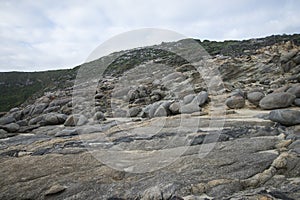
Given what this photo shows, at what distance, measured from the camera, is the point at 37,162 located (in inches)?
187

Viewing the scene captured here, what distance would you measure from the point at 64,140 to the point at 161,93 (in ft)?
25.1

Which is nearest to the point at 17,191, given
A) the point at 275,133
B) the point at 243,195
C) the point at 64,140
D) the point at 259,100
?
the point at 64,140

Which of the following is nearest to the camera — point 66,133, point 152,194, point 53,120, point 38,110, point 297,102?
point 152,194

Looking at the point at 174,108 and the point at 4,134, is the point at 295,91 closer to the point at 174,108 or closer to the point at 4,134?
the point at 174,108

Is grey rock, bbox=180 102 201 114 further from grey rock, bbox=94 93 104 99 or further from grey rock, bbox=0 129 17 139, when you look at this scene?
grey rock, bbox=94 93 104 99

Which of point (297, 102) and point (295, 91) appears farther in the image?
point (295, 91)

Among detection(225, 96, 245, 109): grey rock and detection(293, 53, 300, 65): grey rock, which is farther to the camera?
detection(293, 53, 300, 65): grey rock

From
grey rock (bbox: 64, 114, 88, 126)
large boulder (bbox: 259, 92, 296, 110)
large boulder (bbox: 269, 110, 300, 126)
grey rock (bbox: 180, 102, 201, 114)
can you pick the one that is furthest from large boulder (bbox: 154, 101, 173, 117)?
large boulder (bbox: 269, 110, 300, 126)

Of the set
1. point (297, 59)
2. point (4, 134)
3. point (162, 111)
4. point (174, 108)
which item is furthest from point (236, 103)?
point (4, 134)

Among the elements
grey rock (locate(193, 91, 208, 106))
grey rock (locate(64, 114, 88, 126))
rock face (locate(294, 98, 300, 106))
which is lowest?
grey rock (locate(64, 114, 88, 126))

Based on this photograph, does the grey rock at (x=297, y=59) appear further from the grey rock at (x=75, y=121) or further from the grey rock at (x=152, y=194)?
the grey rock at (x=152, y=194)

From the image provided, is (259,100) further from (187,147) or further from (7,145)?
(7,145)

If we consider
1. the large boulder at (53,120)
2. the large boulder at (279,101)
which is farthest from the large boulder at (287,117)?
the large boulder at (53,120)

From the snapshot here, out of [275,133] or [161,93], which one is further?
[161,93]
